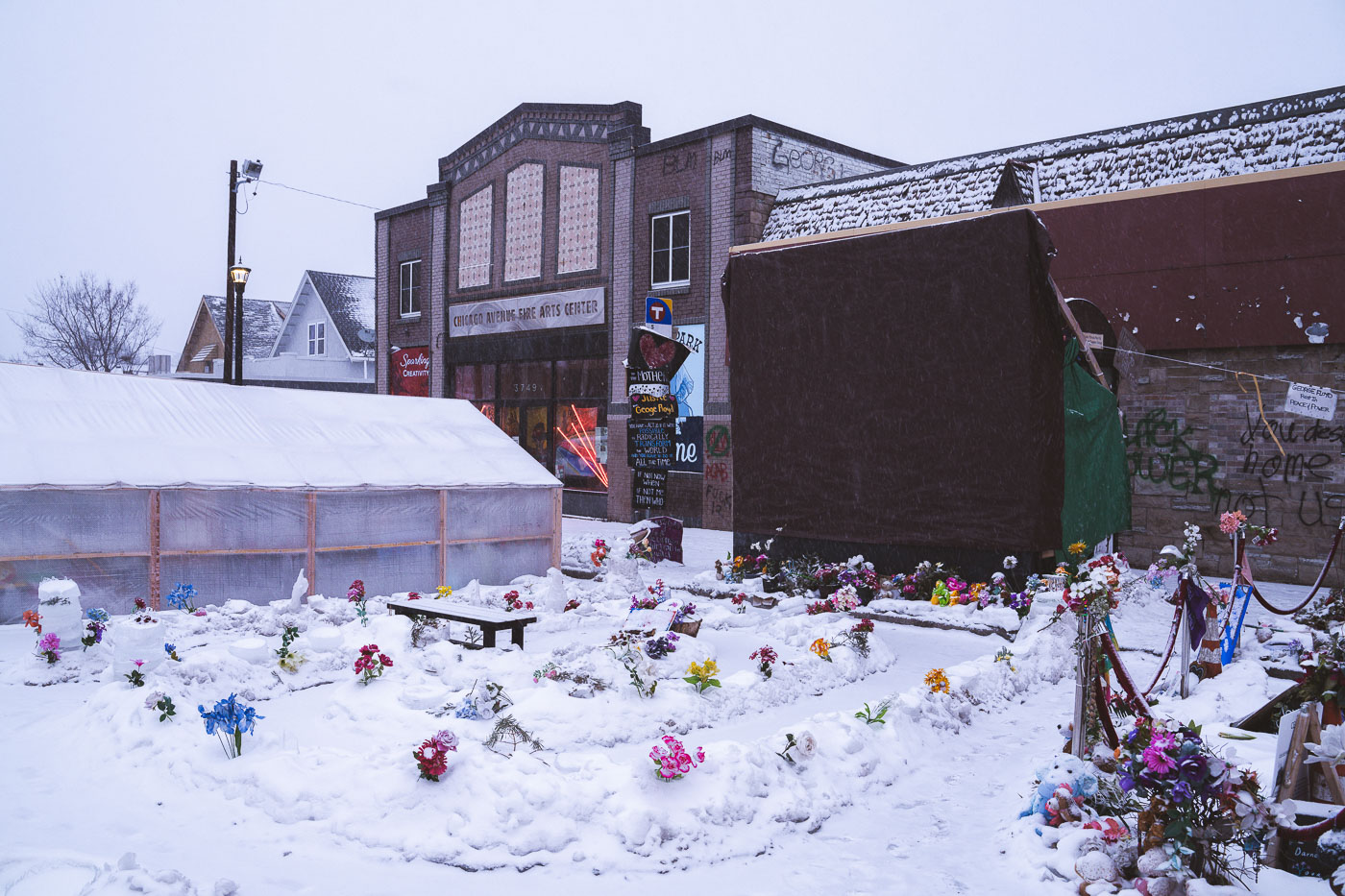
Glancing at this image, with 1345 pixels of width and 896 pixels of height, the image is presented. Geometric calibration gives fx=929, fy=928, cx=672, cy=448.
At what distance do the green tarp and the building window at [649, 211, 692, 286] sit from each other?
397 inches

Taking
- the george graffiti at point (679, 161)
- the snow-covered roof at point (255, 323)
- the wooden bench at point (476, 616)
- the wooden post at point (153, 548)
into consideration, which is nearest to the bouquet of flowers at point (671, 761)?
the wooden bench at point (476, 616)

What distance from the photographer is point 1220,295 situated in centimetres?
1490

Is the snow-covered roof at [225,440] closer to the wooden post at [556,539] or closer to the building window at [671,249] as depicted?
the wooden post at [556,539]

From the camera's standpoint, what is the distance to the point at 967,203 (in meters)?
17.7

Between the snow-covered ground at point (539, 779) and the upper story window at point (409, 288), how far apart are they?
20.9 metres

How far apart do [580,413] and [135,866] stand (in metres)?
19.9

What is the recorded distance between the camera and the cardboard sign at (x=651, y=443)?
17719mm

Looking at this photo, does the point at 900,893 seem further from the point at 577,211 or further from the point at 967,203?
the point at 577,211

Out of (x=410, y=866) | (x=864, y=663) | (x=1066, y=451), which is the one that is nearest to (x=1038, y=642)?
(x=864, y=663)

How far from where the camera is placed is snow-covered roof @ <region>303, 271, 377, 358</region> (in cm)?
3991

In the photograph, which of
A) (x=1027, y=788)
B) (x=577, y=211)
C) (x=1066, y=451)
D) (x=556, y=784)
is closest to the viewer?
(x=556, y=784)

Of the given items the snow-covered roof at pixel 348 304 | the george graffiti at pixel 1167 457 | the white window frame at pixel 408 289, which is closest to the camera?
the george graffiti at pixel 1167 457

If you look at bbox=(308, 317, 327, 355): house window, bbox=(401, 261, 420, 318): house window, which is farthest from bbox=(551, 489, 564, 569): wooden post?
bbox=(308, 317, 327, 355): house window

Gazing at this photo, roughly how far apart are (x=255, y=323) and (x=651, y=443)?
1486 inches
